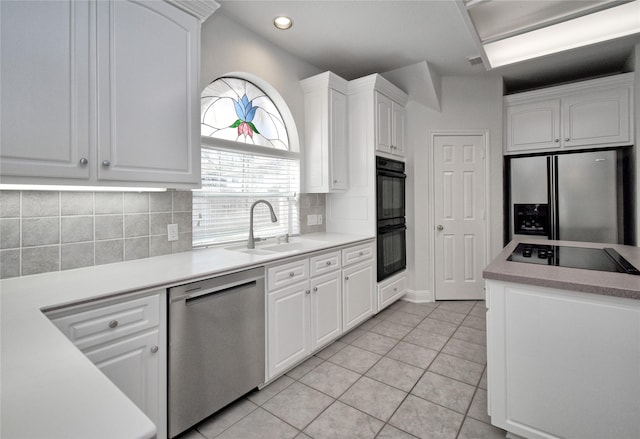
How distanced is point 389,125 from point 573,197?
7.00ft

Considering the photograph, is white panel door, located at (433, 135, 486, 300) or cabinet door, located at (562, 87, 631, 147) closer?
cabinet door, located at (562, 87, 631, 147)

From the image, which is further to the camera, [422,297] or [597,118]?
[422,297]

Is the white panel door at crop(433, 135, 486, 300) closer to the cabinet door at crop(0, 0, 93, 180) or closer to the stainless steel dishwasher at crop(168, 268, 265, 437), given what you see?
the stainless steel dishwasher at crop(168, 268, 265, 437)

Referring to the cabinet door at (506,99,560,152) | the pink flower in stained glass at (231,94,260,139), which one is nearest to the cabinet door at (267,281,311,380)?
the pink flower in stained glass at (231,94,260,139)

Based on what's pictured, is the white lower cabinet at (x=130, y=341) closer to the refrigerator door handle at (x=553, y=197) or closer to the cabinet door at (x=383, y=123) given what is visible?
the cabinet door at (x=383, y=123)

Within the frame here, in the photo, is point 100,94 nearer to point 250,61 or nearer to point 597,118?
point 250,61

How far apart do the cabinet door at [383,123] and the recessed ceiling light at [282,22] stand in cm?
111

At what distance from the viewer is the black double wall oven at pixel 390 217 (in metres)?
3.28

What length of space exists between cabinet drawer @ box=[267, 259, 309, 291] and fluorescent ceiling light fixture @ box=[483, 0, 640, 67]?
2.07 meters

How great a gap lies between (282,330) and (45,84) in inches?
70.5

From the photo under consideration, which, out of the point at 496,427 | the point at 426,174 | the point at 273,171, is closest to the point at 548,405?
the point at 496,427

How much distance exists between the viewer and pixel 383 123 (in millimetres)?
3334

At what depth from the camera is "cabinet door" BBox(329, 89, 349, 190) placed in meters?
3.10

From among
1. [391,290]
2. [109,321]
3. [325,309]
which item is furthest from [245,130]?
[391,290]
